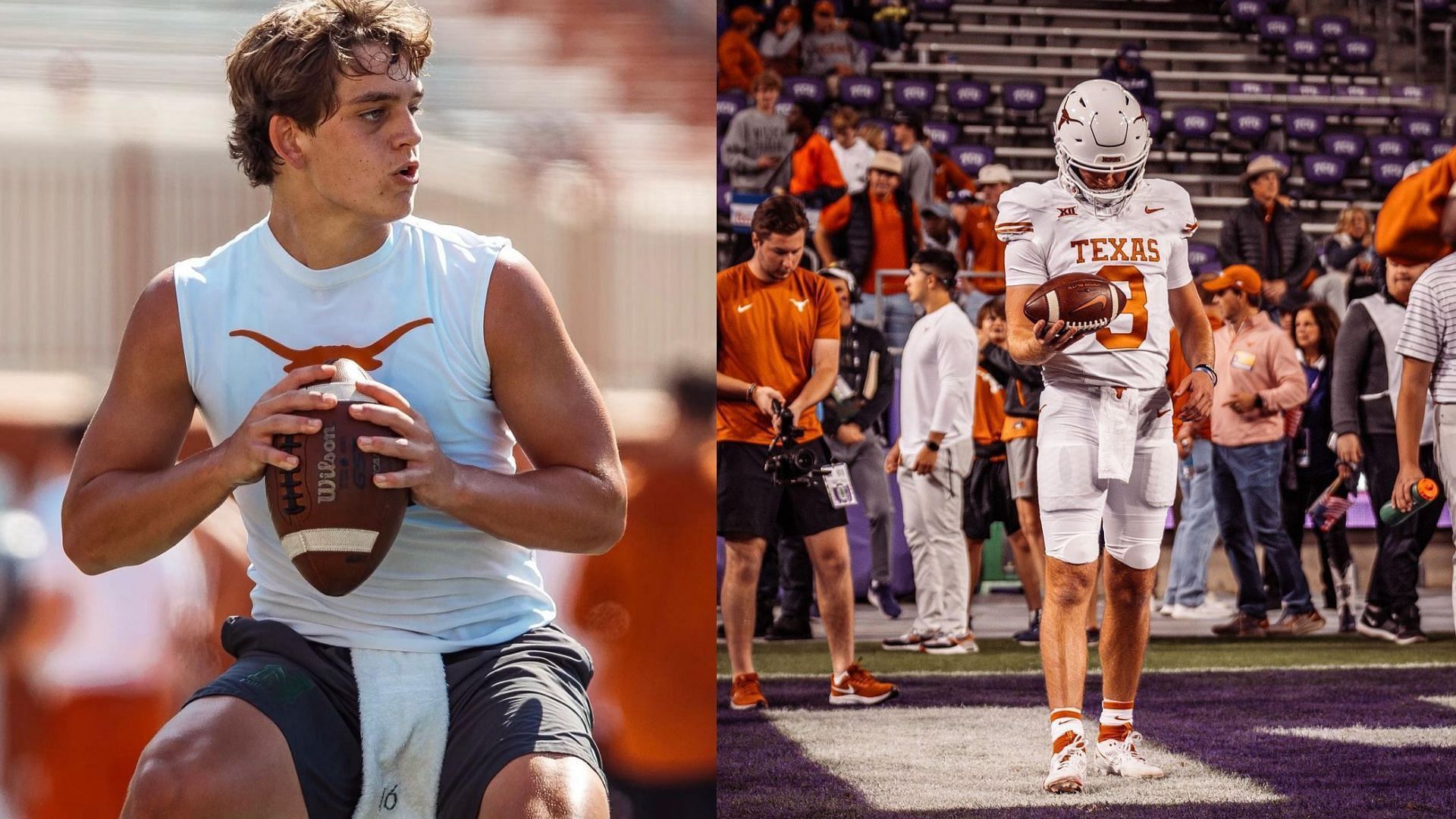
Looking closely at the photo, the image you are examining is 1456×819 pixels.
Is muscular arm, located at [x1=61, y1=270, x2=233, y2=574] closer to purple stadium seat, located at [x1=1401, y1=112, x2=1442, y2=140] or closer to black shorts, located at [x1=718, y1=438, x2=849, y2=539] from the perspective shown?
black shorts, located at [x1=718, y1=438, x2=849, y2=539]

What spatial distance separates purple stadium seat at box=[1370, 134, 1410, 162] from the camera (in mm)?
16594

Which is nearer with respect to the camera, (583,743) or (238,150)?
(583,743)

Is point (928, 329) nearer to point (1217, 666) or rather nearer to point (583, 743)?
point (1217, 666)

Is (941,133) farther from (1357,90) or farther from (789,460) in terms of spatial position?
(789,460)

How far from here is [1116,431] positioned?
431cm

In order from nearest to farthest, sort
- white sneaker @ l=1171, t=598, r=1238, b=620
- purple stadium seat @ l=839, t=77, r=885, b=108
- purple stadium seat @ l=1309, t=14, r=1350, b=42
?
white sneaker @ l=1171, t=598, r=1238, b=620, purple stadium seat @ l=839, t=77, r=885, b=108, purple stadium seat @ l=1309, t=14, r=1350, b=42

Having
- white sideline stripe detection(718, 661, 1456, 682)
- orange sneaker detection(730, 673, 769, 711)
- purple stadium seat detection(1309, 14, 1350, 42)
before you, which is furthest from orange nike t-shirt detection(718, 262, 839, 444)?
purple stadium seat detection(1309, 14, 1350, 42)

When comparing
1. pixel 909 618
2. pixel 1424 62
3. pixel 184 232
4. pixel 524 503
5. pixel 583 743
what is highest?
pixel 1424 62

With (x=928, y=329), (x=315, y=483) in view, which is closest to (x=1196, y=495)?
(x=928, y=329)

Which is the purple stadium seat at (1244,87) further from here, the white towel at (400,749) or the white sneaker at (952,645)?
the white towel at (400,749)

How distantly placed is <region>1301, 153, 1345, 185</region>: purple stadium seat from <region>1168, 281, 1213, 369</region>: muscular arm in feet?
42.5

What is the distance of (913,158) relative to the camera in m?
12.2

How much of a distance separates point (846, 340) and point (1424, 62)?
46.6 feet

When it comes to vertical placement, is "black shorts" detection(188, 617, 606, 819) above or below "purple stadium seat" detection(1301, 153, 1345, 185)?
below
